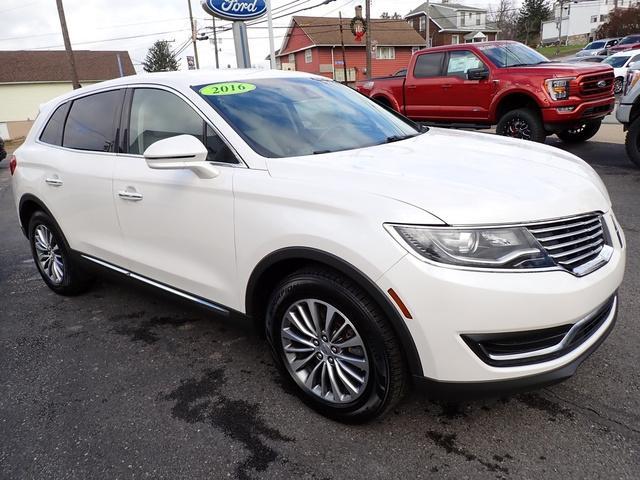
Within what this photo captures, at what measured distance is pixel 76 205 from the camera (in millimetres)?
3801

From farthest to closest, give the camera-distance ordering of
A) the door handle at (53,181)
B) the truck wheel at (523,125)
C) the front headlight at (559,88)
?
1. the truck wheel at (523,125)
2. the front headlight at (559,88)
3. the door handle at (53,181)

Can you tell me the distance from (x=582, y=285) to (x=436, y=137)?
1533 mm

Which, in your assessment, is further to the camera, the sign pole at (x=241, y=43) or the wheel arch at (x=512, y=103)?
the sign pole at (x=241, y=43)

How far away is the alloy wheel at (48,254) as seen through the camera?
14.4ft

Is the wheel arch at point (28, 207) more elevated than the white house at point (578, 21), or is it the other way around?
the white house at point (578, 21)

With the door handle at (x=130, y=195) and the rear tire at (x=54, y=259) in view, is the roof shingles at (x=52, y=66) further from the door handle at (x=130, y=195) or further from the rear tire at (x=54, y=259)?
the door handle at (x=130, y=195)

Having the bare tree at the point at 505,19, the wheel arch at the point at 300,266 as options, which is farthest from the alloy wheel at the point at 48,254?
the bare tree at the point at 505,19

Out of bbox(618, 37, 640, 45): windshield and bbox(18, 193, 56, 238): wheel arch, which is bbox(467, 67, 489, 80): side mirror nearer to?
bbox(18, 193, 56, 238): wheel arch

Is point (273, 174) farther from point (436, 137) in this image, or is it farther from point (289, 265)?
point (436, 137)

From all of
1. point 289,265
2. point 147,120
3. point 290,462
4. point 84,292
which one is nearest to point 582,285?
point 289,265

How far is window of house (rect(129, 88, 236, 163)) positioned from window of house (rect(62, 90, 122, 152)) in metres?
0.24

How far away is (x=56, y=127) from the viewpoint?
4.21 meters

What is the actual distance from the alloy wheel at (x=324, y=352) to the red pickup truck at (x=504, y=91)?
22.8ft

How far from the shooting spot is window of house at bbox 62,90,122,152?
3584 millimetres
